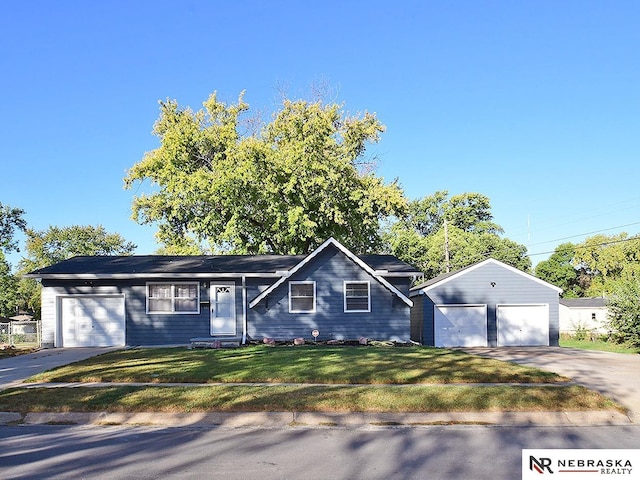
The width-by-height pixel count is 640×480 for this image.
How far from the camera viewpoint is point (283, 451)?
8.02 m

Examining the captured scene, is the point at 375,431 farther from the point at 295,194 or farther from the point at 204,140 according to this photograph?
the point at 204,140

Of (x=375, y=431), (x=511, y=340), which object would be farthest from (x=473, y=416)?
(x=511, y=340)

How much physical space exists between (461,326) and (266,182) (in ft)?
40.2

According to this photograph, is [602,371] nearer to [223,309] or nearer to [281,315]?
[281,315]

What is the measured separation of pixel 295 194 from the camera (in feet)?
104

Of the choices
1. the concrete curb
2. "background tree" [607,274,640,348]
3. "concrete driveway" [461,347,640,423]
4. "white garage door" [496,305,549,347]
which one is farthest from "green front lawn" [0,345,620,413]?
"background tree" [607,274,640,348]

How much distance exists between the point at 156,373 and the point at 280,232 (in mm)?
19147

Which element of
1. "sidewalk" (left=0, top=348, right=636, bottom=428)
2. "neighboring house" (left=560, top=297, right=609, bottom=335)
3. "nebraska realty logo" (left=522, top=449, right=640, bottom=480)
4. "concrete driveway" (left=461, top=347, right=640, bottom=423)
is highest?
"nebraska realty logo" (left=522, top=449, right=640, bottom=480)

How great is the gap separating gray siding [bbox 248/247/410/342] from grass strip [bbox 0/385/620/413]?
11589 millimetres

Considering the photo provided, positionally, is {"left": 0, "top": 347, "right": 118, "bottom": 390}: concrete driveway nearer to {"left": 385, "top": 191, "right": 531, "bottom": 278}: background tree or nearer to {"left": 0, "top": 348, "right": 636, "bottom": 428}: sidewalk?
{"left": 0, "top": 348, "right": 636, "bottom": 428}: sidewalk

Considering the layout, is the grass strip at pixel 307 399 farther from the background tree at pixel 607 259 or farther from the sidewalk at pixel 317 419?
the background tree at pixel 607 259

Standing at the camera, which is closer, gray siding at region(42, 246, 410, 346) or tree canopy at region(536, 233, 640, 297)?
gray siding at region(42, 246, 410, 346)

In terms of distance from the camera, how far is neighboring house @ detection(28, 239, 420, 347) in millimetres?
23422

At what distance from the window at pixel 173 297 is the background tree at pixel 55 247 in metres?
47.1
